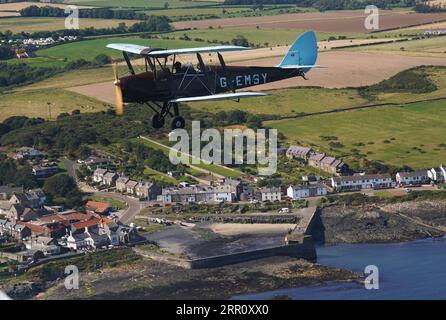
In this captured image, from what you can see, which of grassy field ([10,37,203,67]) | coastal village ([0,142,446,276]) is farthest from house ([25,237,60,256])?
grassy field ([10,37,203,67])

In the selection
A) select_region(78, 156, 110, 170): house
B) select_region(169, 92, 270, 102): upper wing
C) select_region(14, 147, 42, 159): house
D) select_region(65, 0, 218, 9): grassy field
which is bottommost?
select_region(78, 156, 110, 170): house

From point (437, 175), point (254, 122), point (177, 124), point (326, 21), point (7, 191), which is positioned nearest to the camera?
point (177, 124)

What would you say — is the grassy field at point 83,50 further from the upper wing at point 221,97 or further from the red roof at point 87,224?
the upper wing at point 221,97

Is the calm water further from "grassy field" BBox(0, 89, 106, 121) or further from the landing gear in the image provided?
"grassy field" BBox(0, 89, 106, 121)

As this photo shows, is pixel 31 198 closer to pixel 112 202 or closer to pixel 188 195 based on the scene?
pixel 112 202

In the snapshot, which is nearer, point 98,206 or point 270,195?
point 98,206

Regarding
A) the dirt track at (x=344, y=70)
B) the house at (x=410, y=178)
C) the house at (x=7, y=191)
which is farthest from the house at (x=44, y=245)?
the dirt track at (x=344, y=70)

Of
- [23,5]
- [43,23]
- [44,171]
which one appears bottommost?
[44,171]

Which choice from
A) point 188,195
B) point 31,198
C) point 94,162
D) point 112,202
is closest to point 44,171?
point 94,162
